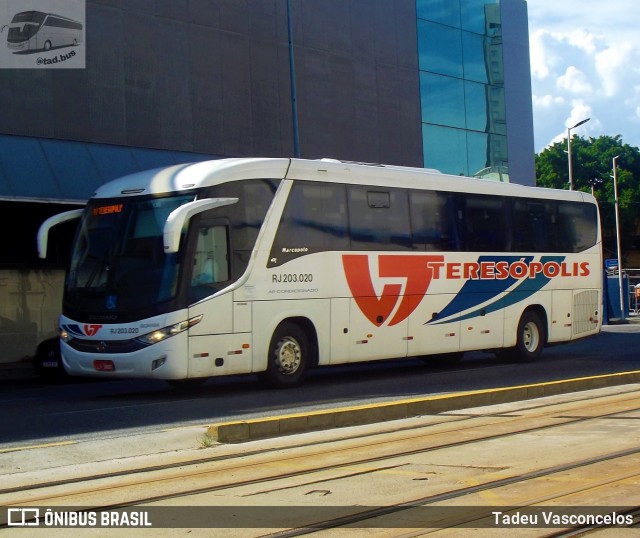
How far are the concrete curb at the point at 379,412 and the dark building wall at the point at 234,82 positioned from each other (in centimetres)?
1489

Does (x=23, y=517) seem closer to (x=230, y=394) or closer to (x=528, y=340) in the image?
(x=230, y=394)

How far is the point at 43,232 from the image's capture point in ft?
54.2

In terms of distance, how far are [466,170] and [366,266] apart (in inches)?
827

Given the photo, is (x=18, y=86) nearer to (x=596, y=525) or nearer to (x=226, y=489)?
(x=226, y=489)

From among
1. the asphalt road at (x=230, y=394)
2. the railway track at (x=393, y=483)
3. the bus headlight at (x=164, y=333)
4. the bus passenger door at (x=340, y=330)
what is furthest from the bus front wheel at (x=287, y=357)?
the railway track at (x=393, y=483)

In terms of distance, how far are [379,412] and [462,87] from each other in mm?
27116

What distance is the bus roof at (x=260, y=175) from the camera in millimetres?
15578

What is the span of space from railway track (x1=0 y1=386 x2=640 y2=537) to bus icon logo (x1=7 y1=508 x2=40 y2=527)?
0.26 m

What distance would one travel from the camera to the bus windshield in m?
15.1

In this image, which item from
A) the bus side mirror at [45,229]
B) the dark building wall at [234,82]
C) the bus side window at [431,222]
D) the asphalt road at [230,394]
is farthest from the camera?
the dark building wall at [234,82]

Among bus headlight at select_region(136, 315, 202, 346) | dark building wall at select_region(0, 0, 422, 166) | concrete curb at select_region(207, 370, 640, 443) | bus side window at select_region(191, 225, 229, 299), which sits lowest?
concrete curb at select_region(207, 370, 640, 443)

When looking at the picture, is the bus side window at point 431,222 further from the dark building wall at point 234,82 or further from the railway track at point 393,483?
the dark building wall at point 234,82

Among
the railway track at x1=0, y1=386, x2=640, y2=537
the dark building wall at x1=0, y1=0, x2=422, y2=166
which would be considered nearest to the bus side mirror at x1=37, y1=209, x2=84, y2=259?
the railway track at x1=0, y1=386, x2=640, y2=537

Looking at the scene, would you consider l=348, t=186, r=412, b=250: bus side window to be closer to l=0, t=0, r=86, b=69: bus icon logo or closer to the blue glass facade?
l=0, t=0, r=86, b=69: bus icon logo
